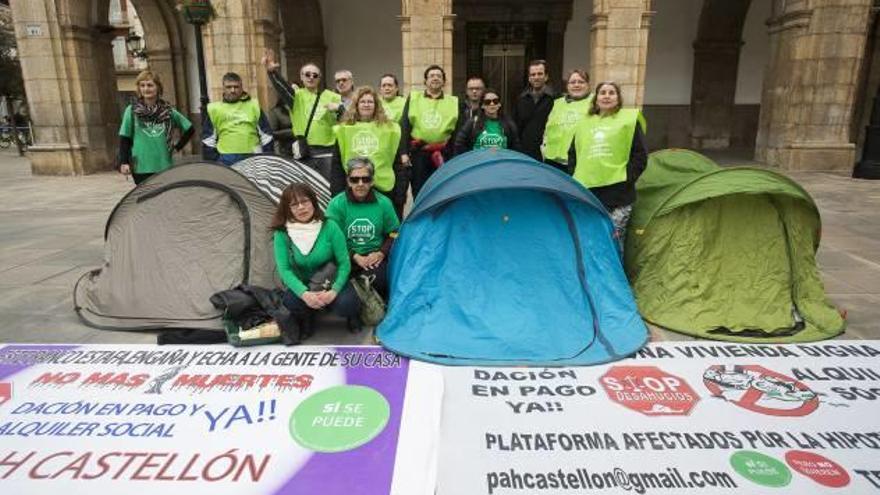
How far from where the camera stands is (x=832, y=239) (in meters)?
6.25

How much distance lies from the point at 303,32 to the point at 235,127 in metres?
10.4

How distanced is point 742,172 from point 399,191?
268cm

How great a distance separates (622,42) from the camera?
32.3 feet

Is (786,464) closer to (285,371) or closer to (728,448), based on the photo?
(728,448)

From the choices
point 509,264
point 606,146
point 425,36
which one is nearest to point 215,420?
point 509,264

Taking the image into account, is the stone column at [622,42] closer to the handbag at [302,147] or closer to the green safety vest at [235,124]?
the handbag at [302,147]

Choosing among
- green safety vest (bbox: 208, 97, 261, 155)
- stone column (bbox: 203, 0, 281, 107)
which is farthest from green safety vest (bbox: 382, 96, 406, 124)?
stone column (bbox: 203, 0, 281, 107)

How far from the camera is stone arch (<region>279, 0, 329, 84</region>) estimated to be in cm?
1417

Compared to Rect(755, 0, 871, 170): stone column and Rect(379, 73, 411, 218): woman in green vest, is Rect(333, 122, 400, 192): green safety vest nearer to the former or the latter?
Rect(379, 73, 411, 218): woman in green vest

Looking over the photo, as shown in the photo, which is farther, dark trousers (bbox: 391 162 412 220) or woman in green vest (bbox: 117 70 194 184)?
woman in green vest (bbox: 117 70 194 184)

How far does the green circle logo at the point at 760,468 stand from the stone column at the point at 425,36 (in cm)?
829

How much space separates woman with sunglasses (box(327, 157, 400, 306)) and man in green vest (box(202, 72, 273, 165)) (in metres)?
1.85

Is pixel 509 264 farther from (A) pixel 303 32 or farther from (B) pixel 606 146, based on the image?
(A) pixel 303 32

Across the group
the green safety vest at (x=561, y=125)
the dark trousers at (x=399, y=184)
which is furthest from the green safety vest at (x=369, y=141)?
the green safety vest at (x=561, y=125)
